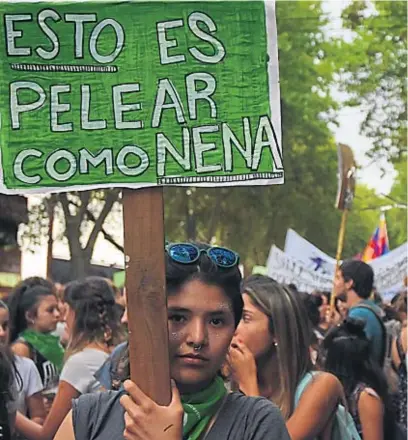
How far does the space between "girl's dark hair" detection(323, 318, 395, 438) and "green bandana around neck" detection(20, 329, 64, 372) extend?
70.0 inches

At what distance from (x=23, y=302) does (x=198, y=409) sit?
455 centimetres

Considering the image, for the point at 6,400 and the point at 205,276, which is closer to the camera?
the point at 205,276

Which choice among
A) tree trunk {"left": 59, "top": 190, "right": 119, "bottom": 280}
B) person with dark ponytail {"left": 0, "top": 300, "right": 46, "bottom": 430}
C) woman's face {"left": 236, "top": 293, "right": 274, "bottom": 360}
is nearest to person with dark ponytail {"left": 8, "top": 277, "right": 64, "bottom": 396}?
person with dark ponytail {"left": 0, "top": 300, "right": 46, "bottom": 430}

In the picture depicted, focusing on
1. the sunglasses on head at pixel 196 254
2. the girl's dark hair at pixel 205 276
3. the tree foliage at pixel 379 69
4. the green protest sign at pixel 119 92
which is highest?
the tree foliage at pixel 379 69

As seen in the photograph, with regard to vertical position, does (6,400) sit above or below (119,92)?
below

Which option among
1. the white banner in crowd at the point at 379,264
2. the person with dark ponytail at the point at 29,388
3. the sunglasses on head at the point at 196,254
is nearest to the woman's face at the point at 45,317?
the person with dark ponytail at the point at 29,388

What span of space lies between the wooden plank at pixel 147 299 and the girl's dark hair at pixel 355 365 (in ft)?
8.61

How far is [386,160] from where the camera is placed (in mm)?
24562

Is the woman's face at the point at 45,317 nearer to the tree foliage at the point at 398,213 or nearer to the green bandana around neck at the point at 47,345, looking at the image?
the green bandana around neck at the point at 47,345

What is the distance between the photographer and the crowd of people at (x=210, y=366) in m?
2.64

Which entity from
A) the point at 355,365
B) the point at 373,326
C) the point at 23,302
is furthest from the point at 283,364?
the point at 23,302

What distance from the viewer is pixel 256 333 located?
4.32 meters

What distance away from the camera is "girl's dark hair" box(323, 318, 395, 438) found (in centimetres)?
514

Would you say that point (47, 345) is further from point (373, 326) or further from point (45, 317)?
point (373, 326)
